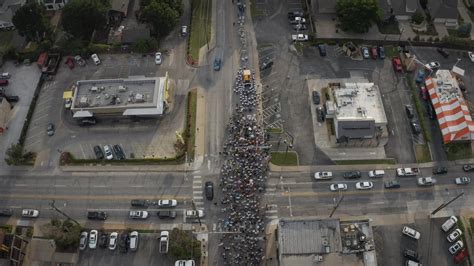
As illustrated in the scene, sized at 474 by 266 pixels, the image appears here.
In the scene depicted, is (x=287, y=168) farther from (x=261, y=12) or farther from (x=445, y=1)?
(x=445, y=1)

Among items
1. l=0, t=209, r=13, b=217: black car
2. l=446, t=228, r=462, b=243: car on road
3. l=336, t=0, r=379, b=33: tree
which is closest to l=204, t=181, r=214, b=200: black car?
l=0, t=209, r=13, b=217: black car

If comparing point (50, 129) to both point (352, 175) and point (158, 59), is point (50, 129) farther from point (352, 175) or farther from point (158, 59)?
point (352, 175)

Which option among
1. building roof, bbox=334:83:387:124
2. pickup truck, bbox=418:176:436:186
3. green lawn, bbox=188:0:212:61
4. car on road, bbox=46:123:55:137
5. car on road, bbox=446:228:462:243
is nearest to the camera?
car on road, bbox=446:228:462:243

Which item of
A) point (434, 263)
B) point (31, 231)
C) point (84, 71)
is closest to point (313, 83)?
point (434, 263)

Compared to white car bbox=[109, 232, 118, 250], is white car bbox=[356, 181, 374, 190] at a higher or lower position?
higher

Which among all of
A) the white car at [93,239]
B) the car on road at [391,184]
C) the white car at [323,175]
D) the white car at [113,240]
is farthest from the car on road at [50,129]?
the car on road at [391,184]

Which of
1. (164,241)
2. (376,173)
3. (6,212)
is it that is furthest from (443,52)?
(6,212)

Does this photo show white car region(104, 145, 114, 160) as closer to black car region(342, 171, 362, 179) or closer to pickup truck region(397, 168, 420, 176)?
black car region(342, 171, 362, 179)
